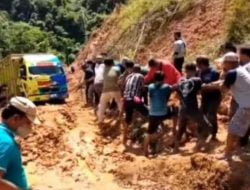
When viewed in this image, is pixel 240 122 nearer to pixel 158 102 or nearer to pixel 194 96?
pixel 194 96

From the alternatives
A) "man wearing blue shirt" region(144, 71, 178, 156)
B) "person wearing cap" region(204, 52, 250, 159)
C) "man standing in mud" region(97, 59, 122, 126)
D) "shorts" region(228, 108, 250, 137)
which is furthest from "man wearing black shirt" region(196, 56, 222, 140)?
"man standing in mud" region(97, 59, 122, 126)

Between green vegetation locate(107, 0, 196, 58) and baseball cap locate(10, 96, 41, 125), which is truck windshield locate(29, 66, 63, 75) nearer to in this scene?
green vegetation locate(107, 0, 196, 58)

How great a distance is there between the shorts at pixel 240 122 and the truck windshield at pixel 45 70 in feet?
44.6

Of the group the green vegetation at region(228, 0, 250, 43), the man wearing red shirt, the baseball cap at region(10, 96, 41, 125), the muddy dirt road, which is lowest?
the muddy dirt road

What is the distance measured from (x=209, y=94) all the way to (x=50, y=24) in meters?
56.3

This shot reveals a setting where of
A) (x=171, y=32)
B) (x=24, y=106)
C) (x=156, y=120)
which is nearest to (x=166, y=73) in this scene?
(x=156, y=120)

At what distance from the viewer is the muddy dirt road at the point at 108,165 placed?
34.9 feet

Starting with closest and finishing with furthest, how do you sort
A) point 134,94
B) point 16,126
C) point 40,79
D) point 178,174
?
point 16,126 → point 178,174 → point 134,94 → point 40,79

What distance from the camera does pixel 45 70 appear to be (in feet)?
75.5

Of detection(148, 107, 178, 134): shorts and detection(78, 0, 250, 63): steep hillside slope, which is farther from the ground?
detection(78, 0, 250, 63): steep hillside slope

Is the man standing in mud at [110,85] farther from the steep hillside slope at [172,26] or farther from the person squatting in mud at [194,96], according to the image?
the steep hillside slope at [172,26]

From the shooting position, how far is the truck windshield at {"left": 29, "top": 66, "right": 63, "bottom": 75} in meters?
22.9

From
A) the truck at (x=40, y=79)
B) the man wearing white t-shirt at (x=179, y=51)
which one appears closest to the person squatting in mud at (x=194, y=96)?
the man wearing white t-shirt at (x=179, y=51)

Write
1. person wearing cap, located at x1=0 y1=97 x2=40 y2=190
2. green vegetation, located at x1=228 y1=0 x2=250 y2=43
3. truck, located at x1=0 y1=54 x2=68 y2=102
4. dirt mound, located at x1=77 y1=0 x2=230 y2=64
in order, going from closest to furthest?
person wearing cap, located at x1=0 y1=97 x2=40 y2=190 < green vegetation, located at x1=228 y1=0 x2=250 y2=43 < dirt mound, located at x1=77 y1=0 x2=230 y2=64 < truck, located at x1=0 y1=54 x2=68 y2=102
